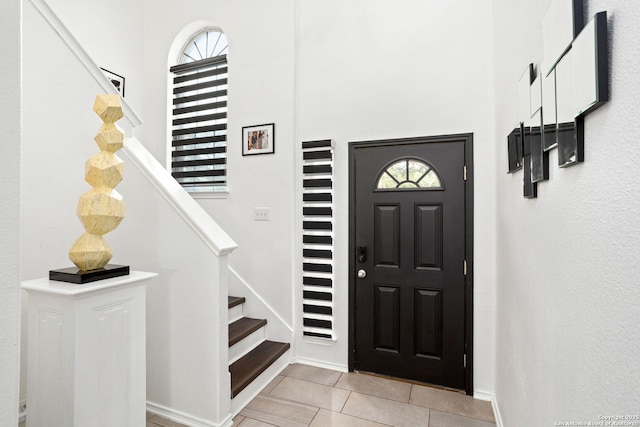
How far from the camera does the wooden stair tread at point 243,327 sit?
2.59m

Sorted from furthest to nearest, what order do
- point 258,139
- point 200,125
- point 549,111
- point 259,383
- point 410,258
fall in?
point 200,125 < point 258,139 < point 410,258 < point 259,383 < point 549,111

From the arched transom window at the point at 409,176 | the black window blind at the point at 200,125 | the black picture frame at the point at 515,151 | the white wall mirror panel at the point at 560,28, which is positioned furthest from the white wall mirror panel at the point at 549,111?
the black window blind at the point at 200,125

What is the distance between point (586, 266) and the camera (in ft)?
2.58

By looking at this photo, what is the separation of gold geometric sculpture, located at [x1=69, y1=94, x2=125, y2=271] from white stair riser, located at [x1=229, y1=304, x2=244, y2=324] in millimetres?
1522

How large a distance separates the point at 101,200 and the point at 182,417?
1.51 meters

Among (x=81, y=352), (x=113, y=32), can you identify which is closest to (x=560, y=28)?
(x=81, y=352)

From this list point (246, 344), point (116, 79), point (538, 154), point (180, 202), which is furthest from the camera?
point (116, 79)

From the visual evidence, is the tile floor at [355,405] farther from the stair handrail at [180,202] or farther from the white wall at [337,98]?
the stair handrail at [180,202]

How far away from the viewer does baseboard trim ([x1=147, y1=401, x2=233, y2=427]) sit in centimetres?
207

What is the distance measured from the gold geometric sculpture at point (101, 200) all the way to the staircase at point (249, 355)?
1.30 metres

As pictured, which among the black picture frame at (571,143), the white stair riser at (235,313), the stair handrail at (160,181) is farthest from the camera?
the white stair riser at (235,313)

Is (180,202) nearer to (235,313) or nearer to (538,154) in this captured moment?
(235,313)

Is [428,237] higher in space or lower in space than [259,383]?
higher

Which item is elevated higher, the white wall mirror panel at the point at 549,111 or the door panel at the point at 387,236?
the white wall mirror panel at the point at 549,111
